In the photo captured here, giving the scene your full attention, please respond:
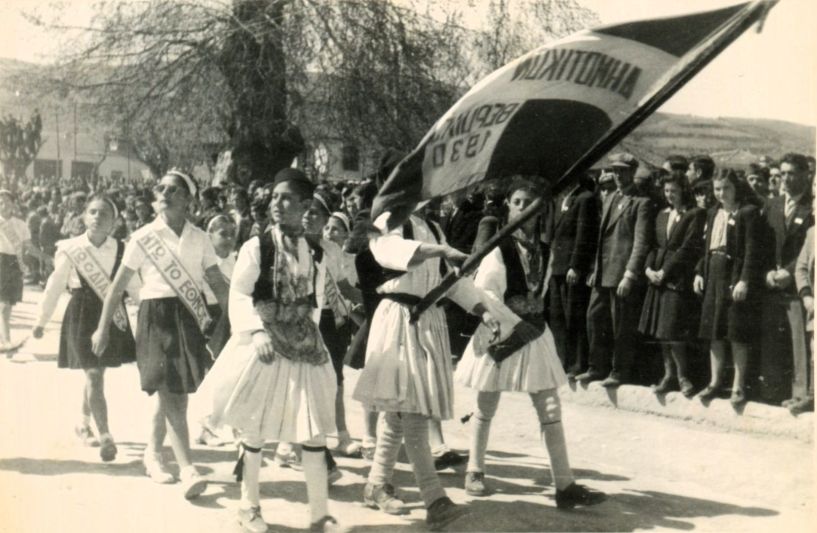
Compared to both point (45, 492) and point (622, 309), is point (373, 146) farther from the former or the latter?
point (45, 492)

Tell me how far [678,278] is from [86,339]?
167 inches

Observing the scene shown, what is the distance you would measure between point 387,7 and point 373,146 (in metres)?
2.38

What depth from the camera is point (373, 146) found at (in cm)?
1273

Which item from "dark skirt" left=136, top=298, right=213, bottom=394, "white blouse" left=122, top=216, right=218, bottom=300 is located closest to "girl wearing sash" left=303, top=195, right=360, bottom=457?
"white blouse" left=122, top=216, right=218, bottom=300

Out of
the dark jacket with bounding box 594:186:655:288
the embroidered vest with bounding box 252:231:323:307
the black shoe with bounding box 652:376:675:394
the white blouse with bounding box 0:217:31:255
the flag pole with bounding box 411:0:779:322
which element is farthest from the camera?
the white blouse with bounding box 0:217:31:255

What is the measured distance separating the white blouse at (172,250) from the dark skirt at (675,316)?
3451 millimetres

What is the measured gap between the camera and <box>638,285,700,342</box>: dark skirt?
7191mm

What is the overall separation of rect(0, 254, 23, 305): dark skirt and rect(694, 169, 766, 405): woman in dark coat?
6.85m

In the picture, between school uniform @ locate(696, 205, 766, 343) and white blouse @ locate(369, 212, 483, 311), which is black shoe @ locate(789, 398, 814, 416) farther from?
white blouse @ locate(369, 212, 483, 311)

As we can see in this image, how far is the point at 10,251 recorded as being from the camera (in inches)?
388

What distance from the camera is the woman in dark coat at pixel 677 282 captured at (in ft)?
23.5

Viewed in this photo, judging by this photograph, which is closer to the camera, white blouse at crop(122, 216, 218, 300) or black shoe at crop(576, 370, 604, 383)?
white blouse at crop(122, 216, 218, 300)

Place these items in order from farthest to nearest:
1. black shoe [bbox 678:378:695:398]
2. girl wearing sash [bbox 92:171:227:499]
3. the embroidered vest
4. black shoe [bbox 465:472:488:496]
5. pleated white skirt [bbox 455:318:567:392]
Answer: black shoe [bbox 678:378:695:398] → girl wearing sash [bbox 92:171:227:499] → black shoe [bbox 465:472:488:496] → pleated white skirt [bbox 455:318:567:392] → the embroidered vest

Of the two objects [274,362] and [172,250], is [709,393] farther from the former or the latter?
[172,250]
